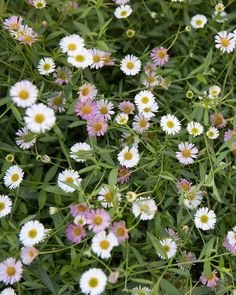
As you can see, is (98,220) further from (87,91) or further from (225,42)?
(225,42)

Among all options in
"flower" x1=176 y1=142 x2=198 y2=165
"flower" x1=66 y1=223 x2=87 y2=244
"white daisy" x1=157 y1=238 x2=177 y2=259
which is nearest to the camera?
"flower" x1=66 y1=223 x2=87 y2=244

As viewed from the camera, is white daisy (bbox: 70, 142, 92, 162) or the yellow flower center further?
white daisy (bbox: 70, 142, 92, 162)

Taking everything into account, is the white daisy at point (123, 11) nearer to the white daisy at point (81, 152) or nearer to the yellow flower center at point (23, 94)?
the white daisy at point (81, 152)

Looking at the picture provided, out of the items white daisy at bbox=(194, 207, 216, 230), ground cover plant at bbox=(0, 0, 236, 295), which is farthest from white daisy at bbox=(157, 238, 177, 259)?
white daisy at bbox=(194, 207, 216, 230)

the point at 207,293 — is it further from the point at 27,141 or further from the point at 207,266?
the point at 27,141

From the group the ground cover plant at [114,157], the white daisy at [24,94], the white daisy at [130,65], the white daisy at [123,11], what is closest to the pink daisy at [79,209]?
the ground cover plant at [114,157]

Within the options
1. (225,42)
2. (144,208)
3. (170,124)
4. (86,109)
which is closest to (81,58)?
(86,109)

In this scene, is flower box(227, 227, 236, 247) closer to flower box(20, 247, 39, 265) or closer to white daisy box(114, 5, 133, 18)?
flower box(20, 247, 39, 265)
